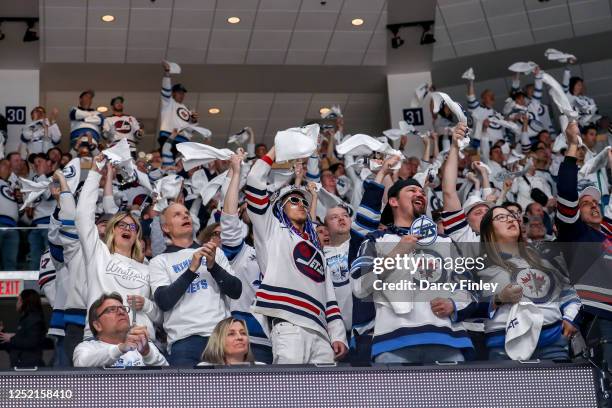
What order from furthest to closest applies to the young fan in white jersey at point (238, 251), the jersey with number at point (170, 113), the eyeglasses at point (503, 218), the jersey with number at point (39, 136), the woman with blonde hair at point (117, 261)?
the jersey with number at point (170, 113) < the jersey with number at point (39, 136) < the young fan in white jersey at point (238, 251) < the woman with blonde hair at point (117, 261) < the eyeglasses at point (503, 218)

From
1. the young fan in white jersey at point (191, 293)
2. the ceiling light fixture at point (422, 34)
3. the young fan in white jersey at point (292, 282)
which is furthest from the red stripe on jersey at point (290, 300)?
the ceiling light fixture at point (422, 34)

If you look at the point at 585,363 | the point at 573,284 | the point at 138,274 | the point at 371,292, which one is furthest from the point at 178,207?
the point at 585,363

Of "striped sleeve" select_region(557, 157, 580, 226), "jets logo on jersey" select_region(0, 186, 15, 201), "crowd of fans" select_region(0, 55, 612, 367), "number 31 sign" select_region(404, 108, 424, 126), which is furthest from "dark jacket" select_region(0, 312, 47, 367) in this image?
"number 31 sign" select_region(404, 108, 424, 126)

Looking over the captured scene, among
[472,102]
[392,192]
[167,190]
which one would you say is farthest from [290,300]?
[472,102]

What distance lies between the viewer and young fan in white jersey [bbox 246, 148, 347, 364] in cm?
516

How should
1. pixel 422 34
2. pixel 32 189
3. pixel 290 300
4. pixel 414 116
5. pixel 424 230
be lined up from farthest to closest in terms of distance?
pixel 414 116 < pixel 422 34 < pixel 32 189 < pixel 290 300 < pixel 424 230

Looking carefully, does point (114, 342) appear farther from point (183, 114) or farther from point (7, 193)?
point (183, 114)

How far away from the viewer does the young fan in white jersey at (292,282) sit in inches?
203

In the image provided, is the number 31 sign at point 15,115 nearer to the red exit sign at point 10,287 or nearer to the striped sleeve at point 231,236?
the red exit sign at point 10,287

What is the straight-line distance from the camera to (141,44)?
13.8 metres

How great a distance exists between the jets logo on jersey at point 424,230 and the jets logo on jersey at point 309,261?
0.55 meters

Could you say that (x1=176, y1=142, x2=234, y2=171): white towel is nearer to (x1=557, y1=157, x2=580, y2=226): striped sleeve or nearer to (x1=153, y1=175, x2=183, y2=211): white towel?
(x1=153, y1=175, x2=183, y2=211): white towel

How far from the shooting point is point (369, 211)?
5.49m

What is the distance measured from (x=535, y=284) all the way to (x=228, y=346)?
1401mm
